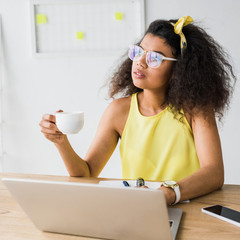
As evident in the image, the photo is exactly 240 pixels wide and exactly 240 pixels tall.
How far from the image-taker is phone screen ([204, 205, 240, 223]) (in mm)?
958

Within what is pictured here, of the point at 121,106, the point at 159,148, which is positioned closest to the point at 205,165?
the point at 159,148

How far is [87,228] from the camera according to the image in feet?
2.78

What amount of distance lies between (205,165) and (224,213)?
36 cm

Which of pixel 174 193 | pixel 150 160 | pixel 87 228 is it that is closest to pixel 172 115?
pixel 150 160

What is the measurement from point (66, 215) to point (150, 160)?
0.78 metres

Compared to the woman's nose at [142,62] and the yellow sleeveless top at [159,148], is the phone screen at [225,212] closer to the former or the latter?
the yellow sleeveless top at [159,148]

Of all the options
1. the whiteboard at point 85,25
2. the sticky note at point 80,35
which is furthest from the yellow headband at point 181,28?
the sticky note at point 80,35

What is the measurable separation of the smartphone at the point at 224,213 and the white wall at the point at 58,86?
78.5 inches

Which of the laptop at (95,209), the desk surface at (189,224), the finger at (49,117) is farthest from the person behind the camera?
the finger at (49,117)

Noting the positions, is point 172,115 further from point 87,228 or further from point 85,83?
point 85,83

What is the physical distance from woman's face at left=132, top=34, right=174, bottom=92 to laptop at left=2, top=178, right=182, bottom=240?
0.77m

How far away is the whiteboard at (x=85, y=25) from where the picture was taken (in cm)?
289

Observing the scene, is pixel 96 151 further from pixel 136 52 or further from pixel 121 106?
pixel 136 52

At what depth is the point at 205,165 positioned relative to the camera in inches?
52.5
